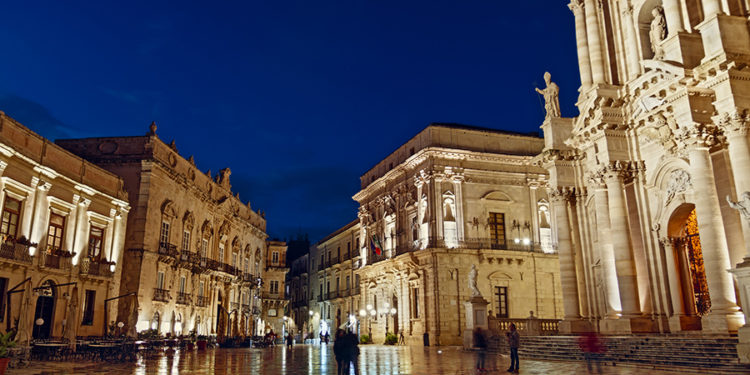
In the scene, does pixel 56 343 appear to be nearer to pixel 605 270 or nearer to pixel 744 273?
pixel 605 270

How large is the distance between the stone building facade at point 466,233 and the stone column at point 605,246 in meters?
13.8

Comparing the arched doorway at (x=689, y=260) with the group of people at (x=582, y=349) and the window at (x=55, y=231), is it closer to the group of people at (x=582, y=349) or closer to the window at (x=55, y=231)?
the group of people at (x=582, y=349)

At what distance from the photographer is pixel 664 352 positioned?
44.7 ft

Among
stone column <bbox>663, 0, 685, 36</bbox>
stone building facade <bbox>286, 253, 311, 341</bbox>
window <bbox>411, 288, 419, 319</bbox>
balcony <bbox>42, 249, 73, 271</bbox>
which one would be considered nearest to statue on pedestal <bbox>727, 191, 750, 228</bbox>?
stone column <bbox>663, 0, 685, 36</bbox>

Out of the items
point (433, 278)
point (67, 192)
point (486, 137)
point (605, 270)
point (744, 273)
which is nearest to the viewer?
point (744, 273)

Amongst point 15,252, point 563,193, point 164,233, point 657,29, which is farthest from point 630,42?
point 164,233

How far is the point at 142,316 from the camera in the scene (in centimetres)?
2744

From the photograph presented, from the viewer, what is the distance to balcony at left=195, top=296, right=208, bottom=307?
34.7 metres

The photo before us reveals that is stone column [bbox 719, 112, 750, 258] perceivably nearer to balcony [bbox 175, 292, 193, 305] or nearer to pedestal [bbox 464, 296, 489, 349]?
pedestal [bbox 464, 296, 489, 349]

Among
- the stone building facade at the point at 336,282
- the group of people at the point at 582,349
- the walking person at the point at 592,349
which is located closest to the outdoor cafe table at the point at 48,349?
the group of people at the point at 582,349

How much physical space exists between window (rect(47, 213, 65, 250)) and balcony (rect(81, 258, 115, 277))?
→ 1232 mm

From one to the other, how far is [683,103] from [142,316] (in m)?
23.9

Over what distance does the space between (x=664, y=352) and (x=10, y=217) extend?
20859 millimetres

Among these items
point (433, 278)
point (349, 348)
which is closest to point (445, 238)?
point (433, 278)
